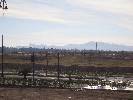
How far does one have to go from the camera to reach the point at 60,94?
38.5m

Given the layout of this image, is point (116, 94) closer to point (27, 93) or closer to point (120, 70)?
point (27, 93)

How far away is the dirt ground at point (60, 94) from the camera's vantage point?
35.5 m

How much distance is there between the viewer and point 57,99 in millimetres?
34750

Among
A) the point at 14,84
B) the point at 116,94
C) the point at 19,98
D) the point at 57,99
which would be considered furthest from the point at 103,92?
the point at 14,84

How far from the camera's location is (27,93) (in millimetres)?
38969

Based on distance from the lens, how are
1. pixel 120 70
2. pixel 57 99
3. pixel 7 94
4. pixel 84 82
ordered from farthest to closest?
pixel 120 70, pixel 84 82, pixel 7 94, pixel 57 99

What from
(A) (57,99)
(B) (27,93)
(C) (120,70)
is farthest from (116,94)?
(C) (120,70)

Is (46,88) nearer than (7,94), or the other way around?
(7,94)

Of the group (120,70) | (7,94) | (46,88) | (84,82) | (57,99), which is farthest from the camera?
(120,70)

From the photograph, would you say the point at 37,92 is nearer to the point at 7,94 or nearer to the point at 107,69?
the point at 7,94

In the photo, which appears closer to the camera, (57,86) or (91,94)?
(91,94)

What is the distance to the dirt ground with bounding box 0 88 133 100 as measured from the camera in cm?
3550

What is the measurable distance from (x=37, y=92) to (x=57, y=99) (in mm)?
5639

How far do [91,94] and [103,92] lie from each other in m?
2.18
